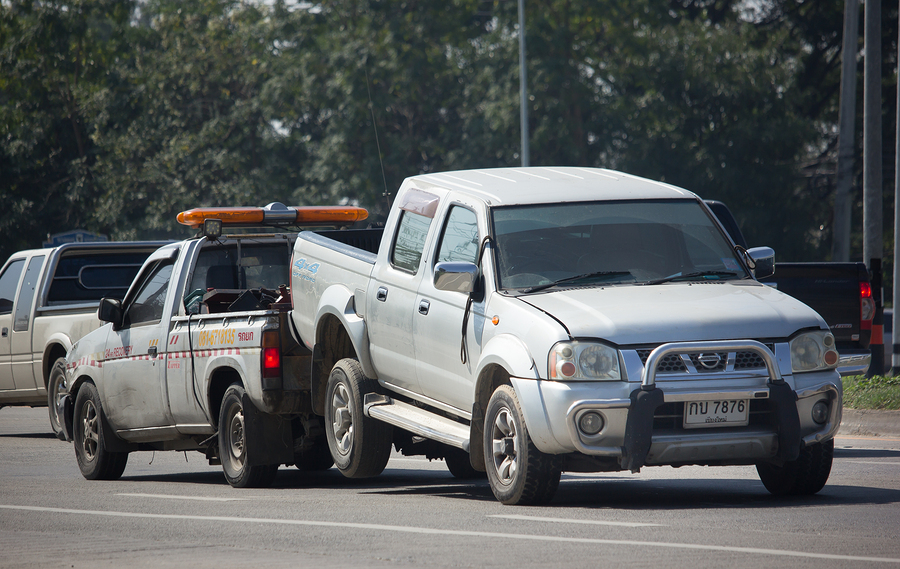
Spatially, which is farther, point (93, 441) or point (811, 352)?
point (93, 441)

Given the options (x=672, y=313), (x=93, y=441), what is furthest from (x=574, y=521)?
(x=93, y=441)

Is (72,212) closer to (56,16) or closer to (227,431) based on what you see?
(56,16)

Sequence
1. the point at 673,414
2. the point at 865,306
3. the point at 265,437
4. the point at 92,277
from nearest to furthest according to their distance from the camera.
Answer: the point at 673,414, the point at 265,437, the point at 865,306, the point at 92,277

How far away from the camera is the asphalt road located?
6.07m

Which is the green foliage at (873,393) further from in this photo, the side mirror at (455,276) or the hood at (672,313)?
the side mirror at (455,276)

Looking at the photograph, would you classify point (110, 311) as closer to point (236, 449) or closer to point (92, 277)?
point (236, 449)

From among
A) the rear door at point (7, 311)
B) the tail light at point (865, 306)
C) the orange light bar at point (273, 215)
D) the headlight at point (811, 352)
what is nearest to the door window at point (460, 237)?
the headlight at point (811, 352)

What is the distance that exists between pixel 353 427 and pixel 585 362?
7.80ft

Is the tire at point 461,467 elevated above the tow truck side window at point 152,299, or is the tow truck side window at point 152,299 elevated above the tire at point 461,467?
the tow truck side window at point 152,299

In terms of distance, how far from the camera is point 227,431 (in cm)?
999

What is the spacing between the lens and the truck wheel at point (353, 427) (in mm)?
8859

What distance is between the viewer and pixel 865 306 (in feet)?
40.5

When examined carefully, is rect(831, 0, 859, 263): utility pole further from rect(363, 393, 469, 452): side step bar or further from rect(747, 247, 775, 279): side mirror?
rect(363, 393, 469, 452): side step bar

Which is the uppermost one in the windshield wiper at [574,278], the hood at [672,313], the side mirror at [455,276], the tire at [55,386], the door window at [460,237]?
the door window at [460,237]
